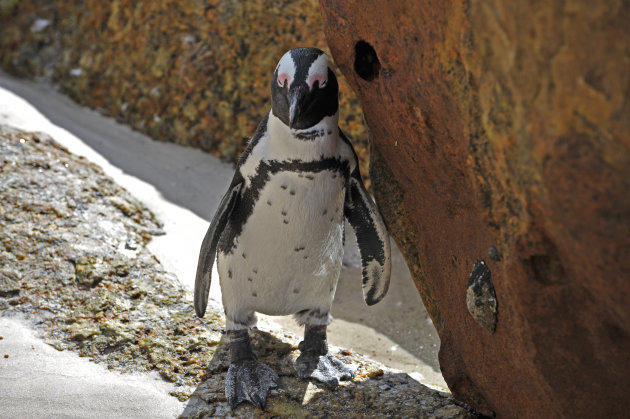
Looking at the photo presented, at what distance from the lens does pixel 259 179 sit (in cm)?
210

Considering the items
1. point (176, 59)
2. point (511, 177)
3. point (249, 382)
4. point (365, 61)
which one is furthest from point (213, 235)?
point (176, 59)

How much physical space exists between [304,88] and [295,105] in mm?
75

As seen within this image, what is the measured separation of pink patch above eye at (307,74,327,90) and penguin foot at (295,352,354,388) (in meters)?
0.98

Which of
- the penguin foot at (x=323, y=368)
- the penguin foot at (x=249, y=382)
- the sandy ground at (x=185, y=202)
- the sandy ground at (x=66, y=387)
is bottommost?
the sandy ground at (x=66, y=387)

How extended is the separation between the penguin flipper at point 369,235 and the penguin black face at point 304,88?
0.29 meters

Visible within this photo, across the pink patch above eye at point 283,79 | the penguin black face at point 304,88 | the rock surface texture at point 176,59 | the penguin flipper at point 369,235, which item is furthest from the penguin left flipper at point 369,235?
the rock surface texture at point 176,59

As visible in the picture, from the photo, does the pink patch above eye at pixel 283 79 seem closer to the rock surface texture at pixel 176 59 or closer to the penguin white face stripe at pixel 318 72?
the penguin white face stripe at pixel 318 72

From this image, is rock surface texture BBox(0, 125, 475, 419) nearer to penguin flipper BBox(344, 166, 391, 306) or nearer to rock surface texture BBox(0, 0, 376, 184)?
penguin flipper BBox(344, 166, 391, 306)

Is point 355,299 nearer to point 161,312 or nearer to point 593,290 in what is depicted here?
point 161,312

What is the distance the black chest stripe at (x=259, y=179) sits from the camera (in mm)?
2027

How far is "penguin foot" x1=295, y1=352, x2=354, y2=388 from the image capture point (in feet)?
7.50

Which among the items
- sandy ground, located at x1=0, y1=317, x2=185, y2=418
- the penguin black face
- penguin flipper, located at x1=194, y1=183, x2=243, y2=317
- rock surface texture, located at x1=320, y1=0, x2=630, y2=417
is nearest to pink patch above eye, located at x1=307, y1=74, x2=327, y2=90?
the penguin black face

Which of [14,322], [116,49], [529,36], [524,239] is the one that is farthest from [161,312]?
[116,49]

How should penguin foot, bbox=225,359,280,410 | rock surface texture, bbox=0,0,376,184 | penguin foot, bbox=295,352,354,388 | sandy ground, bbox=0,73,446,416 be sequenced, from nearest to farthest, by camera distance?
penguin foot, bbox=225,359,280,410, penguin foot, bbox=295,352,354,388, sandy ground, bbox=0,73,446,416, rock surface texture, bbox=0,0,376,184
